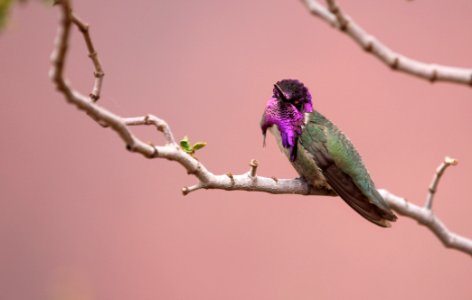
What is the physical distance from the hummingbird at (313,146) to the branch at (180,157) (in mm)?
59

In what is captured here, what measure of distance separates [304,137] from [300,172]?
10 centimetres

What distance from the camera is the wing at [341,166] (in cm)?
158

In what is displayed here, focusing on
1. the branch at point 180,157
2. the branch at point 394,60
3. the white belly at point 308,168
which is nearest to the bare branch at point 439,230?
the branch at point 180,157

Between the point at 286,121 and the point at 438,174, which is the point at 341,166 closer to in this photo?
the point at 286,121

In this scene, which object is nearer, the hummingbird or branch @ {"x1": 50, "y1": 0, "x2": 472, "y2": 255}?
branch @ {"x1": 50, "y1": 0, "x2": 472, "y2": 255}

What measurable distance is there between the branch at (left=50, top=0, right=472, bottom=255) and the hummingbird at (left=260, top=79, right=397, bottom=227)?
59 millimetres

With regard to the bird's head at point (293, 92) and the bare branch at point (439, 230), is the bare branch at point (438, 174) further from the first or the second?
the bird's head at point (293, 92)

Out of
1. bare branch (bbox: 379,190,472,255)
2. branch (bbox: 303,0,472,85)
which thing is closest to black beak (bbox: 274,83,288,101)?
bare branch (bbox: 379,190,472,255)

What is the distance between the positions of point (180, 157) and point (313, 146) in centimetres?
67

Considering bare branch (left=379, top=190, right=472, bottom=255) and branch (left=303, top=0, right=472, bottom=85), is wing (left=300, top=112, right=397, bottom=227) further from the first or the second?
branch (left=303, top=0, right=472, bottom=85)

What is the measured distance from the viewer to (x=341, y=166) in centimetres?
169

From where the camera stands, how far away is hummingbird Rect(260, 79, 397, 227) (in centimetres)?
162

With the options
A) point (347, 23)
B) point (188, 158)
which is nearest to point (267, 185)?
point (188, 158)

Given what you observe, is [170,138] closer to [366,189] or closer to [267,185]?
[267,185]
